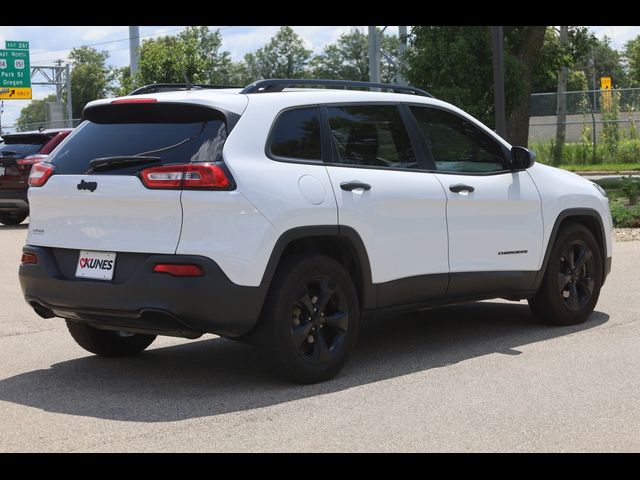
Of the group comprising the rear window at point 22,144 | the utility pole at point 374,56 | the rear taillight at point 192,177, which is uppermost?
the utility pole at point 374,56

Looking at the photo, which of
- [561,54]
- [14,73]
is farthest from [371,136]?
→ [14,73]

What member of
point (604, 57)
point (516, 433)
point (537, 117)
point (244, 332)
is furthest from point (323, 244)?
point (604, 57)

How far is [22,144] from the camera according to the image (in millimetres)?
19672

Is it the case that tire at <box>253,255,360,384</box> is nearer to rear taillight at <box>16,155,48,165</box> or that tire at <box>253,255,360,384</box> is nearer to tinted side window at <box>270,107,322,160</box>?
tinted side window at <box>270,107,322,160</box>

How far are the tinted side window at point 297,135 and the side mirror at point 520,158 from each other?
1.84m

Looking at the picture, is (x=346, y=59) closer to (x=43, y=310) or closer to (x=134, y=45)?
(x=134, y=45)

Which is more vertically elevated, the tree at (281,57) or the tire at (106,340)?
the tree at (281,57)

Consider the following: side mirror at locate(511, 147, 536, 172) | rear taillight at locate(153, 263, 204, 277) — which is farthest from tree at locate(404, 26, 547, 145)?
rear taillight at locate(153, 263, 204, 277)

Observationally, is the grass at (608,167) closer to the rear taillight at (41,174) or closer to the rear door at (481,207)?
the rear door at (481,207)

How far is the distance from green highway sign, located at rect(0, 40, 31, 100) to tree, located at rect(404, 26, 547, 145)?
38706 millimetres

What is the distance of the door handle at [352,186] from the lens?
6742mm

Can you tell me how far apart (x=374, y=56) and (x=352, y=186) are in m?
28.8

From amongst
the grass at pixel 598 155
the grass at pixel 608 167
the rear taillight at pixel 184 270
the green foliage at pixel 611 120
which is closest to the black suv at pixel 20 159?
the rear taillight at pixel 184 270
